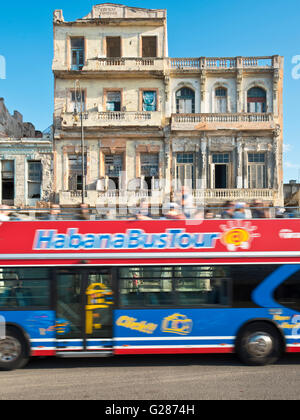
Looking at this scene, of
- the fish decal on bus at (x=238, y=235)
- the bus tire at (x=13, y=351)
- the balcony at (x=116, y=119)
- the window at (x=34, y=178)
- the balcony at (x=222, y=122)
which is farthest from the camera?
the window at (x=34, y=178)

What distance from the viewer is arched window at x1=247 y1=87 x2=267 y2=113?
2191cm

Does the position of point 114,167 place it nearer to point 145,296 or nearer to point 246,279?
point 145,296

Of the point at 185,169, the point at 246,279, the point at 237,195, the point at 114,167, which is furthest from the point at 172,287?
the point at 114,167

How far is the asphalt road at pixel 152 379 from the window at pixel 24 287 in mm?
1280

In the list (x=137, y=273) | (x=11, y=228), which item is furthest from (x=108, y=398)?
(x=11, y=228)

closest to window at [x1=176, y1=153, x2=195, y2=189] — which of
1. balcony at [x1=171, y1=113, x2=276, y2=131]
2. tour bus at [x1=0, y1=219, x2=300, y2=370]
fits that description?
balcony at [x1=171, y1=113, x2=276, y2=131]

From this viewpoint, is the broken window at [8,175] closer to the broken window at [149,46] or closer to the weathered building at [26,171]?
the weathered building at [26,171]

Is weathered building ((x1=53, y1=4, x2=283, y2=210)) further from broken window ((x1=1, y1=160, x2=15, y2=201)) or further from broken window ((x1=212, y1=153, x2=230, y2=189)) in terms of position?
broken window ((x1=1, y1=160, x2=15, y2=201))

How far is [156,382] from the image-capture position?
593 centimetres

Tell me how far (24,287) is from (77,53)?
19275 millimetres

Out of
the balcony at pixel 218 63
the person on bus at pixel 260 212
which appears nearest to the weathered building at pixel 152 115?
the balcony at pixel 218 63

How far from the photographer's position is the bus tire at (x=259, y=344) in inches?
265

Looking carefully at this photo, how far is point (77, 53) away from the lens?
72.4 feet

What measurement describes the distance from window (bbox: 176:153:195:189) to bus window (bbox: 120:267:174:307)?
1512 cm
